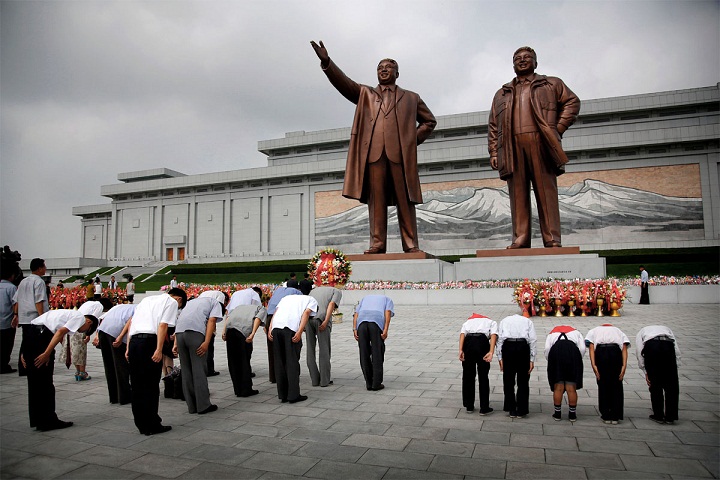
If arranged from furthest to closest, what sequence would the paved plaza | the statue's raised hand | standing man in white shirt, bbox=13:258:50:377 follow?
the statue's raised hand
standing man in white shirt, bbox=13:258:50:377
the paved plaza

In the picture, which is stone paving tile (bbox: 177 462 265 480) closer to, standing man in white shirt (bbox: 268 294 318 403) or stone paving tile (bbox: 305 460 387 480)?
stone paving tile (bbox: 305 460 387 480)

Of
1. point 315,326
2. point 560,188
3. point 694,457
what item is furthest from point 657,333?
point 560,188

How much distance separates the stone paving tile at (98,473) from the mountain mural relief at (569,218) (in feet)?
96.7

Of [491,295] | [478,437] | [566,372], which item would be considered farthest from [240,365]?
[491,295]

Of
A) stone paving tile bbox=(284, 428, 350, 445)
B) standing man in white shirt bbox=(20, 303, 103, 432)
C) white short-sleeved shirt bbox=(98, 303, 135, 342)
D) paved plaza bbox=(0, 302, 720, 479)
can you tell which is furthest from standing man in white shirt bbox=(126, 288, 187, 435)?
white short-sleeved shirt bbox=(98, 303, 135, 342)

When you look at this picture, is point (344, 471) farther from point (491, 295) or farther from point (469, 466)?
point (491, 295)

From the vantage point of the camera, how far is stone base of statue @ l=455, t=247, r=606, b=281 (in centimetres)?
1450

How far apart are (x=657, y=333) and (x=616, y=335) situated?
0.34m

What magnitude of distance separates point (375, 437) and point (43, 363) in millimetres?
3168

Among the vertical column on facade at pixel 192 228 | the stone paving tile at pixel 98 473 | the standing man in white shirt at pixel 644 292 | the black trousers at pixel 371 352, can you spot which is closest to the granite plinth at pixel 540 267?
the standing man in white shirt at pixel 644 292

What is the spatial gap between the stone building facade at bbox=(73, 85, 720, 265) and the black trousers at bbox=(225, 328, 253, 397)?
90.4 feet

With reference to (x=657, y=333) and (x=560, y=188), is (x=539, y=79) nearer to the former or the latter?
(x=657, y=333)

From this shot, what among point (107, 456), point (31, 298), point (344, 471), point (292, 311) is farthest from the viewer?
point (31, 298)

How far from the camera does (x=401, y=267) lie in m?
15.7
